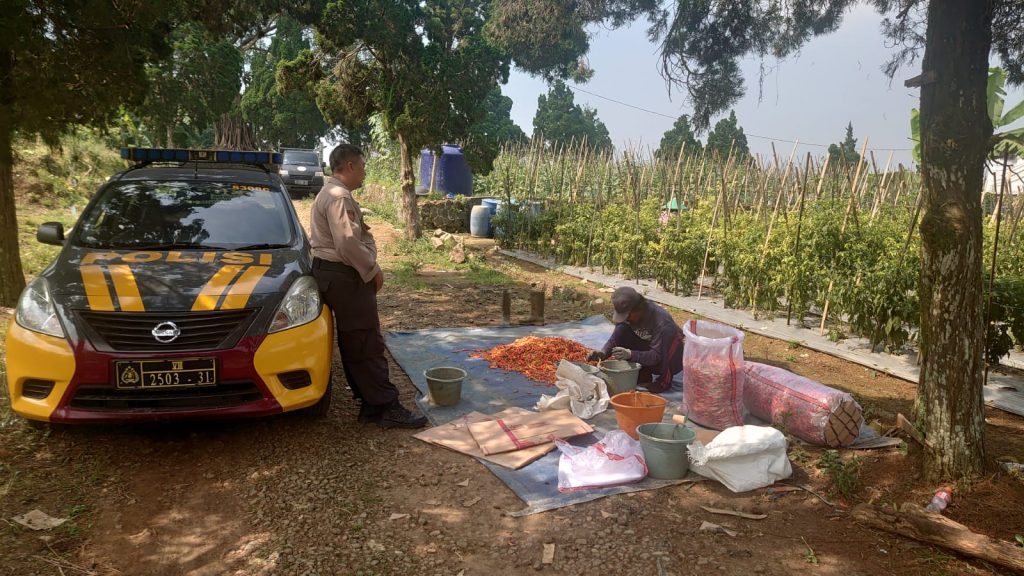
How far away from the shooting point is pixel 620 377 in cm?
514

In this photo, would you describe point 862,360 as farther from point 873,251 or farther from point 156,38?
point 156,38

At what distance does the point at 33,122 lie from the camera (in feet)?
21.4

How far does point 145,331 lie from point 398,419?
1742 millimetres

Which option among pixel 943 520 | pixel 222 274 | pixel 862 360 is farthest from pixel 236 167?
pixel 862 360

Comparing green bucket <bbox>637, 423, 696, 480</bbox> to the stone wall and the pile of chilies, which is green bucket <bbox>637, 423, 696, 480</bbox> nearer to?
the pile of chilies

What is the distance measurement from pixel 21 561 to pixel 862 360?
701 cm

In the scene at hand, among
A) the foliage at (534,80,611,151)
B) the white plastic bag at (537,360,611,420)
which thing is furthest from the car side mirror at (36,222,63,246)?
the foliage at (534,80,611,151)

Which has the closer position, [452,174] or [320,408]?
[320,408]

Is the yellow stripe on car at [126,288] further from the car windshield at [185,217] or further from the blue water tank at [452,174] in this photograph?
the blue water tank at [452,174]

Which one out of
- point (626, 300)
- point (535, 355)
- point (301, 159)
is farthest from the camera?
point (301, 159)

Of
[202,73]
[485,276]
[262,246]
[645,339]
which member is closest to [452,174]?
[202,73]

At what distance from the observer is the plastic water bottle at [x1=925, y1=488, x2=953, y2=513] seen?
3408mm

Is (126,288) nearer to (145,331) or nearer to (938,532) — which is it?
(145,331)

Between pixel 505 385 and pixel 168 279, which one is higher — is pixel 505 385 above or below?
below
